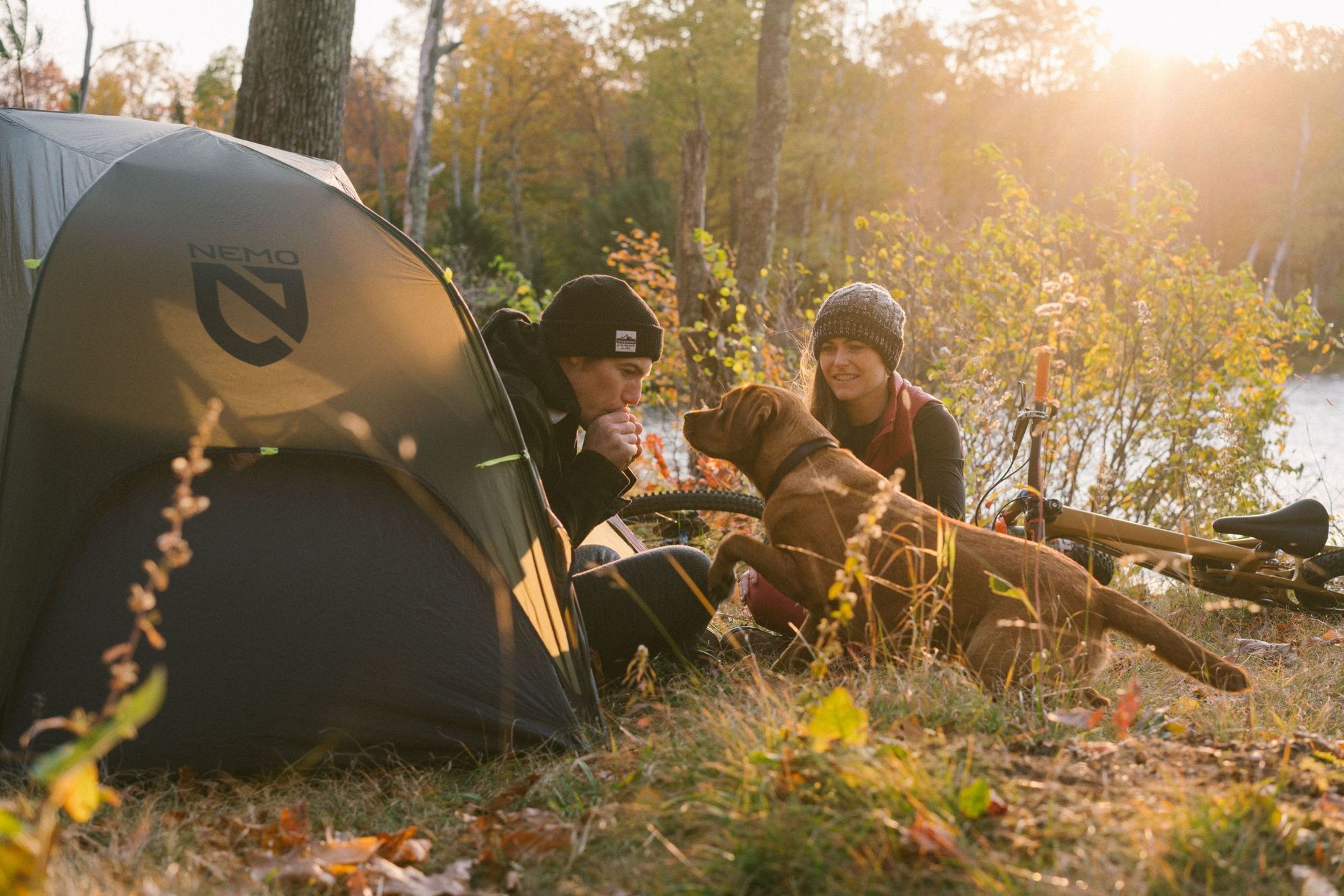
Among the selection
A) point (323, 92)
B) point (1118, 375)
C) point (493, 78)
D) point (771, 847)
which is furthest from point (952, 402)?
point (493, 78)

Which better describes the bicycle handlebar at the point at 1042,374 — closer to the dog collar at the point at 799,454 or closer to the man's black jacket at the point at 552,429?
the dog collar at the point at 799,454

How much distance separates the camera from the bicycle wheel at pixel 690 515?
217 inches

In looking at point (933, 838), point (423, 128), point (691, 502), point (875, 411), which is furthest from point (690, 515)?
point (423, 128)

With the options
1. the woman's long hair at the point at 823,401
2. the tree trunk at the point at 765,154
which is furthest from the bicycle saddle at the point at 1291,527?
the tree trunk at the point at 765,154

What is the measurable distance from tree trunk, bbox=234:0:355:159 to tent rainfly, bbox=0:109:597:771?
9.40ft

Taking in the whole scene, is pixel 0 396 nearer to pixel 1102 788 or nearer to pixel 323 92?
pixel 1102 788

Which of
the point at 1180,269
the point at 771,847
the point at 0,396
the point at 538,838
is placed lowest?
the point at 538,838

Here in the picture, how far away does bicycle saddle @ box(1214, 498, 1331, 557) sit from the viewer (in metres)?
4.82

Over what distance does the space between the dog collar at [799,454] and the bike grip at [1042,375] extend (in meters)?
0.86

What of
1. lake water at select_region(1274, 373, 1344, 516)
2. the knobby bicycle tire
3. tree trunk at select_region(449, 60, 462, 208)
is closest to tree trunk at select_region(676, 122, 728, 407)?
the knobby bicycle tire

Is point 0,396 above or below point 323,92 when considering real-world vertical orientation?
below

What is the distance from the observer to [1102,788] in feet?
7.79

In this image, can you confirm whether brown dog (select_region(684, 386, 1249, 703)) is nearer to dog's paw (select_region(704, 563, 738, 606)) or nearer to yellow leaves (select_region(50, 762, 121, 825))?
dog's paw (select_region(704, 563, 738, 606))

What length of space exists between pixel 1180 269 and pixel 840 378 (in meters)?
5.02
